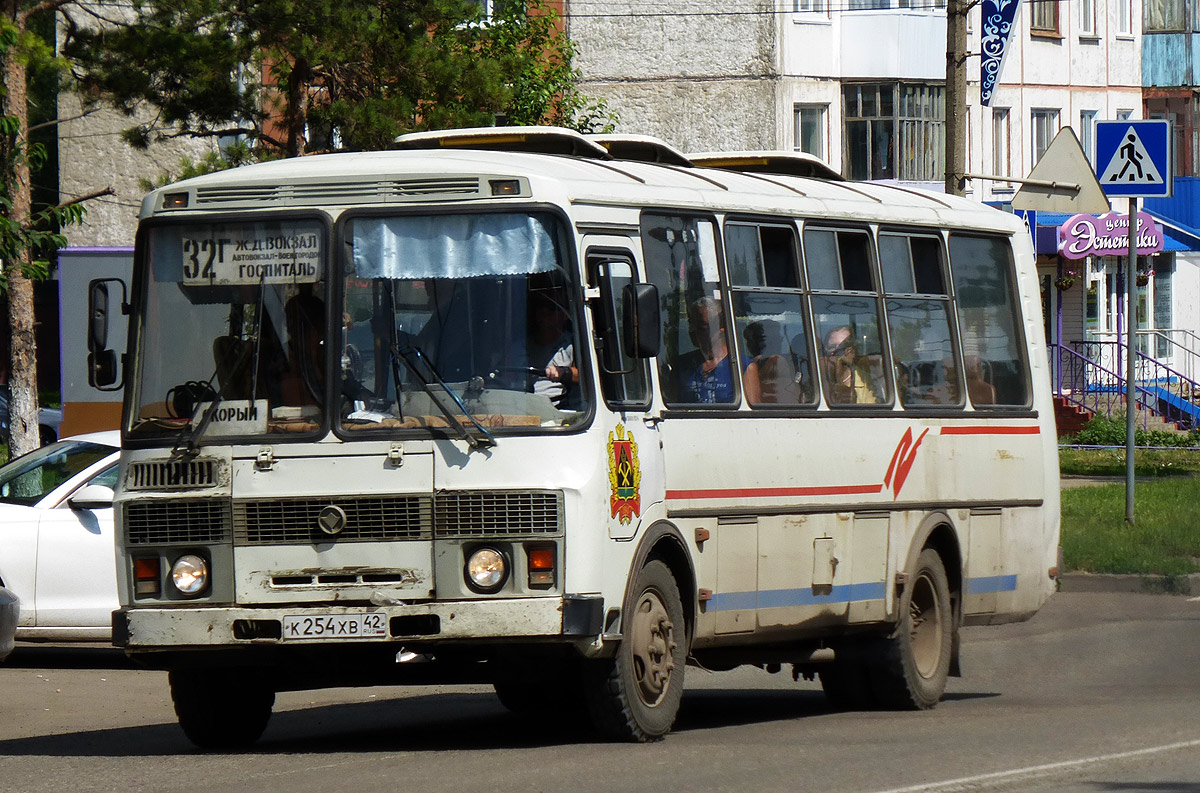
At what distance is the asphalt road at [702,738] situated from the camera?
336 inches

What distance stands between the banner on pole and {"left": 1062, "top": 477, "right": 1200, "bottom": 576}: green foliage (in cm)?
866

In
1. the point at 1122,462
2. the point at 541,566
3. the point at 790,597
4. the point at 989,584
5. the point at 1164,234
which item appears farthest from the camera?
the point at 1164,234

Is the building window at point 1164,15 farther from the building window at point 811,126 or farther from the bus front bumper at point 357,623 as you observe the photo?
the bus front bumper at point 357,623

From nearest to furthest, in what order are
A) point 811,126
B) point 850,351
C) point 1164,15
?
point 850,351 → point 811,126 → point 1164,15

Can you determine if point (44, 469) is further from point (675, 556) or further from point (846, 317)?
point (675, 556)

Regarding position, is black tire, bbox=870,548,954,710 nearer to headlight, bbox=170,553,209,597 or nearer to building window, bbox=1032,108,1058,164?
headlight, bbox=170,553,209,597

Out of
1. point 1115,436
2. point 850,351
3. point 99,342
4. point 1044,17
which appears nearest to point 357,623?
point 99,342

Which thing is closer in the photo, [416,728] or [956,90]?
[416,728]

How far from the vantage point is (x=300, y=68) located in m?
24.0

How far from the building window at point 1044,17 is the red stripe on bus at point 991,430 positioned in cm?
3566

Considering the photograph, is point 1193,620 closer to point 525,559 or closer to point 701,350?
point 701,350

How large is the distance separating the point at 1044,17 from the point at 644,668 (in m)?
40.7

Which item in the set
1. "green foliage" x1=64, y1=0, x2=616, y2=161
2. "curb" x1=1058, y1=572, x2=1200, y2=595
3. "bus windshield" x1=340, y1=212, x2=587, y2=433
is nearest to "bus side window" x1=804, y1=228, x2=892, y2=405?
"bus windshield" x1=340, y1=212, x2=587, y2=433

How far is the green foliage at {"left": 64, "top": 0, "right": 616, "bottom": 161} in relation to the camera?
23.3m
